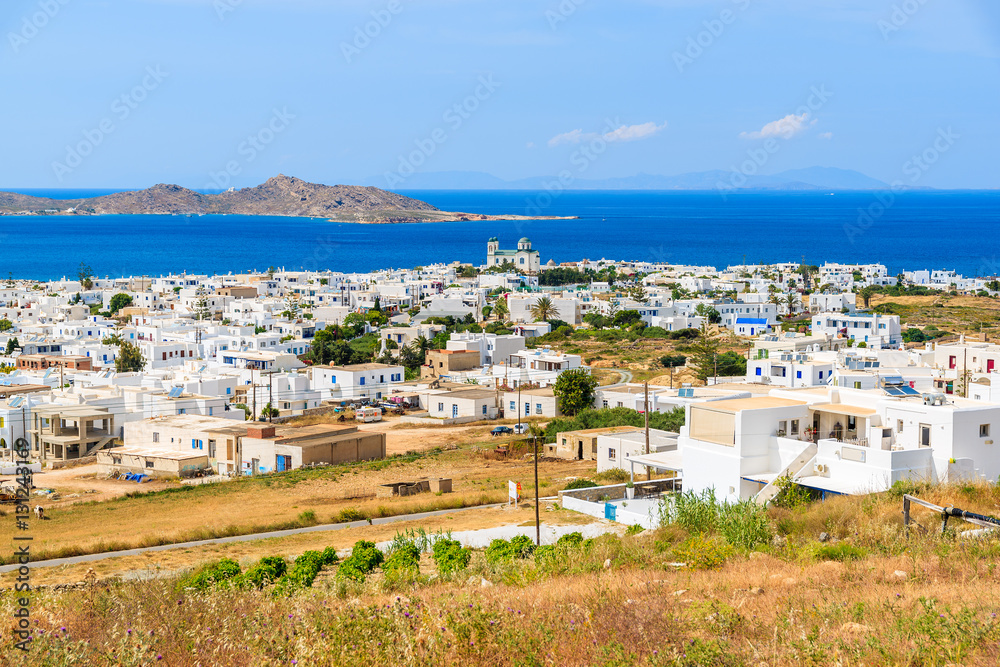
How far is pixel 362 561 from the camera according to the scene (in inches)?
496

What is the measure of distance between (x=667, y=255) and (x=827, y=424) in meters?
114

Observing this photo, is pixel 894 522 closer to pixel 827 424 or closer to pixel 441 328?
pixel 827 424

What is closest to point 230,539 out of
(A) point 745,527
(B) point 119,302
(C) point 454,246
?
(A) point 745,527

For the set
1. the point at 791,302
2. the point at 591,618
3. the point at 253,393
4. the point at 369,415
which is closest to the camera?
the point at 591,618

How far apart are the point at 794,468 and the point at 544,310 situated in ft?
135

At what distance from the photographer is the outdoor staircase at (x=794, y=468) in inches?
564

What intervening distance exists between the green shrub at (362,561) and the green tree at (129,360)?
1151 inches

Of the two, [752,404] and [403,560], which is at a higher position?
[752,404]

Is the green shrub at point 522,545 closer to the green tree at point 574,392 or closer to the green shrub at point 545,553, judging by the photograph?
the green shrub at point 545,553

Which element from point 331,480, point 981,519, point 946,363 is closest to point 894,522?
point 981,519

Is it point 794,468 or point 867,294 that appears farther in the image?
point 867,294

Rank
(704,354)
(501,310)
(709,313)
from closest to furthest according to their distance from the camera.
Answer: (704,354) < (709,313) < (501,310)

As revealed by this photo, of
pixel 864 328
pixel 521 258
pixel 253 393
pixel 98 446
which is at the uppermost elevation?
pixel 521 258

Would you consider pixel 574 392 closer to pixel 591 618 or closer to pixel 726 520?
pixel 726 520
